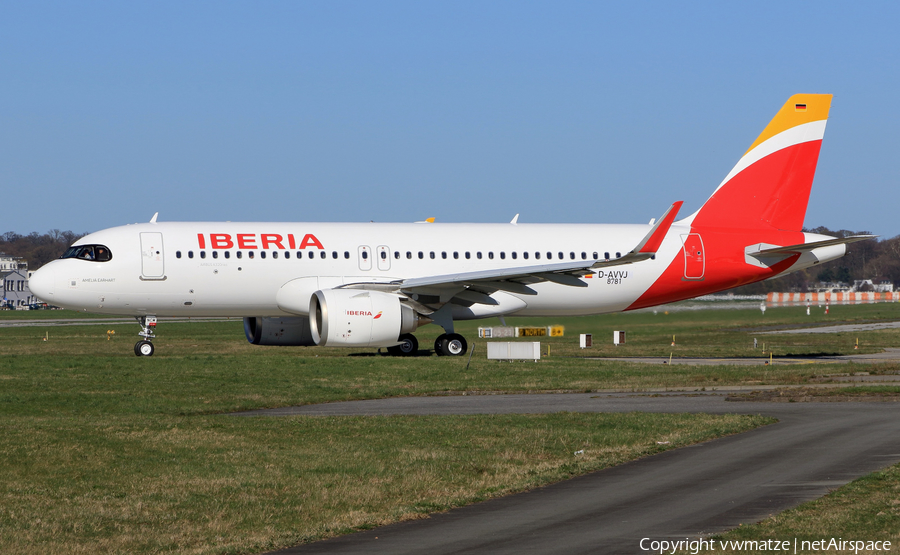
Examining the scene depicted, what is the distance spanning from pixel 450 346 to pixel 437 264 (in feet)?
8.67

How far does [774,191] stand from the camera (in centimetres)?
3400

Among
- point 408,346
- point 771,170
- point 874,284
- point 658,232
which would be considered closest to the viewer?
point 658,232

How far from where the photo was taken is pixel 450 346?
31.4 meters

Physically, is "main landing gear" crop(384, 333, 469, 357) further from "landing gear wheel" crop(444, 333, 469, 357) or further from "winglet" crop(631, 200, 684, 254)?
"winglet" crop(631, 200, 684, 254)

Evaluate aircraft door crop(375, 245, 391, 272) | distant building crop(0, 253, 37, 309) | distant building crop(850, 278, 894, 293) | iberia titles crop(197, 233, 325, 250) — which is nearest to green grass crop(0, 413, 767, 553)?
iberia titles crop(197, 233, 325, 250)

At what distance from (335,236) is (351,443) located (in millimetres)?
17160

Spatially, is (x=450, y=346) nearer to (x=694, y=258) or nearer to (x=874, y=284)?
(x=694, y=258)

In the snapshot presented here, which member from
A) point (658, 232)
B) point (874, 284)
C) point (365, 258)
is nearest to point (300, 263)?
point (365, 258)

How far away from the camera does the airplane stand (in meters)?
29.5

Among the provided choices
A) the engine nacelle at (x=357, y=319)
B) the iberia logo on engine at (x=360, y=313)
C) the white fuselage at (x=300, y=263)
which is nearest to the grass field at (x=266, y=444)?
the engine nacelle at (x=357, y=319)

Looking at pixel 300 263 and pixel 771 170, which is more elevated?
pixel 771 170

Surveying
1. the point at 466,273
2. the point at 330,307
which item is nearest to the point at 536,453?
the point at 330,307

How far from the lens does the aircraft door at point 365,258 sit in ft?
102

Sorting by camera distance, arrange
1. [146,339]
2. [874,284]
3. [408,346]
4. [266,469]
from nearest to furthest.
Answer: [266,469] → [146,339] → [408,346] → [874,284]
